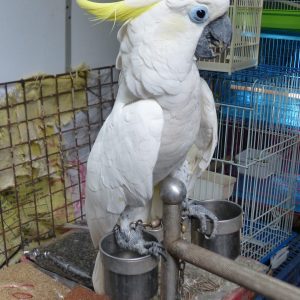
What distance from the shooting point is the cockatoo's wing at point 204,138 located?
1178 millimetres

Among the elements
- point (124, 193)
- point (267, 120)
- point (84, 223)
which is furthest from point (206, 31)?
point (84, 223)

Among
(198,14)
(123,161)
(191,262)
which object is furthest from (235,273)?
(198,14)

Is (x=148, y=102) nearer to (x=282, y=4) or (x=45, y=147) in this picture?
(x=45, y=147)

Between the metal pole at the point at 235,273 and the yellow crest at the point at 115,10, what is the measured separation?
0.49m

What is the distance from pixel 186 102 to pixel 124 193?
10.7 inches

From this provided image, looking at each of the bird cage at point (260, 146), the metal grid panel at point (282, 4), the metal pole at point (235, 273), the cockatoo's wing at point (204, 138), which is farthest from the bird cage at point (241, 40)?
the metal pole at point (235, 273)

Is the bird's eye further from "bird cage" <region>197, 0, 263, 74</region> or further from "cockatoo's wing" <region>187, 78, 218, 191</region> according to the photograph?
"bird cage" <region>197, 0, 263, 74</region>

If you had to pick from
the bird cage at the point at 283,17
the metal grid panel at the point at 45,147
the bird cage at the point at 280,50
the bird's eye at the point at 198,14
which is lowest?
the metal grid panel at the point at 45,147

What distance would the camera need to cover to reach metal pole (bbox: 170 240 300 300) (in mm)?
594

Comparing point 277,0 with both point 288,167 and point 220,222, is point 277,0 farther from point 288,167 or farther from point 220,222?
point 220,222

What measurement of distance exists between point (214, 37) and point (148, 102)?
0.71 ft

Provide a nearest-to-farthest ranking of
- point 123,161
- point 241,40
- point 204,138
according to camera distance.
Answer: point 123,161 < point 204,138 < point 241,40

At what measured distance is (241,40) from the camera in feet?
5.58

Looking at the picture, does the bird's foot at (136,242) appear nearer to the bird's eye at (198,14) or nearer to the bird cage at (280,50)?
the bird's eye at (198,14)
